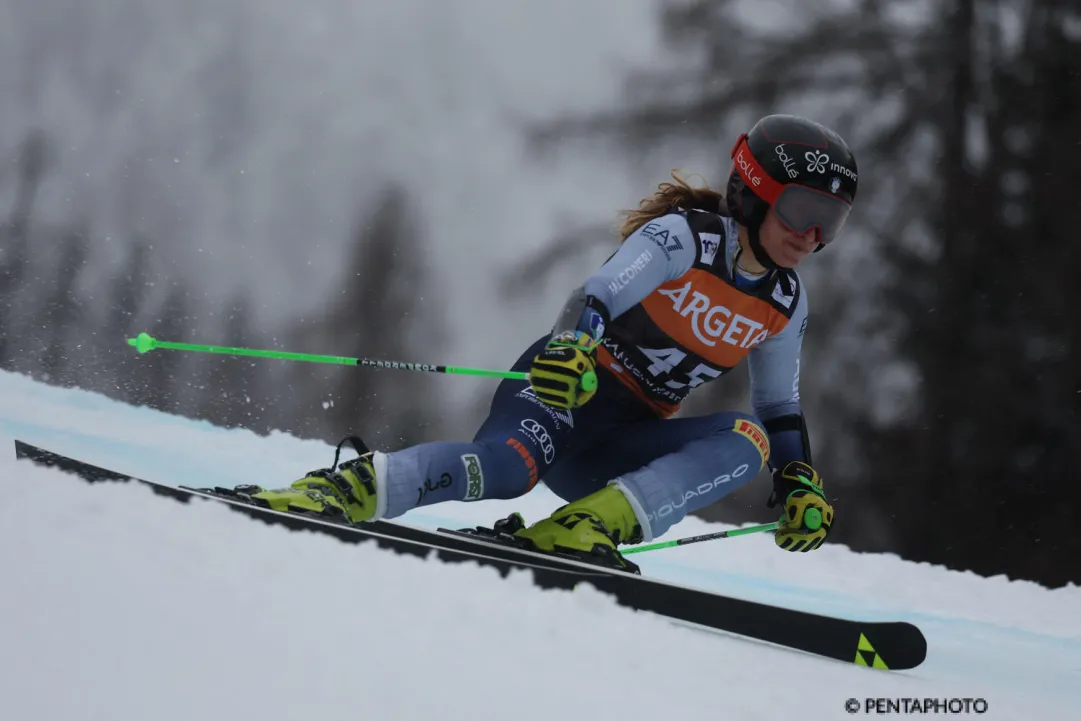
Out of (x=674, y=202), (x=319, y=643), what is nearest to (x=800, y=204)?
(x=674, y=202)

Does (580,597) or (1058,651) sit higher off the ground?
(1058,651)

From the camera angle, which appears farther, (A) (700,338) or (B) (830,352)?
(B) (830,352)

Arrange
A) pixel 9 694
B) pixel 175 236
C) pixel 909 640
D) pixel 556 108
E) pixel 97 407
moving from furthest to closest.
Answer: pixel 175 236
pixel 556 108
pixel 97 407
pixel 909 640
pixel 9 694

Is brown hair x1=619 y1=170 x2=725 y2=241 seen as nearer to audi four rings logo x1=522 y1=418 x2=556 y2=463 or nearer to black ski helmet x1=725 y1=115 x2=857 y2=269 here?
black ski helmet x1=725 y1=115 x2=857 y2=269

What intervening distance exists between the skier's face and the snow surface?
918mm

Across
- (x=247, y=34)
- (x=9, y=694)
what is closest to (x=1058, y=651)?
(x=9, y=694)

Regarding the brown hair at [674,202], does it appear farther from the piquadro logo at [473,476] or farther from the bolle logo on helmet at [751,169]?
the piquadro logo at [473,476]

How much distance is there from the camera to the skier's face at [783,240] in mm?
2332

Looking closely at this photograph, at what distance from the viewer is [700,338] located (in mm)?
2402

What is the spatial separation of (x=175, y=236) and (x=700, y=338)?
9.09 metres

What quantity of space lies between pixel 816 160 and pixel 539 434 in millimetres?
926

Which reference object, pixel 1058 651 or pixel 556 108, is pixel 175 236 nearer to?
pixel 556 108

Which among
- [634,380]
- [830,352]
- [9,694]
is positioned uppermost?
[830,352]

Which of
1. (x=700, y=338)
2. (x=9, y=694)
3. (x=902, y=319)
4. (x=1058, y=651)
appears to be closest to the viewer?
(x=9, y=694)
